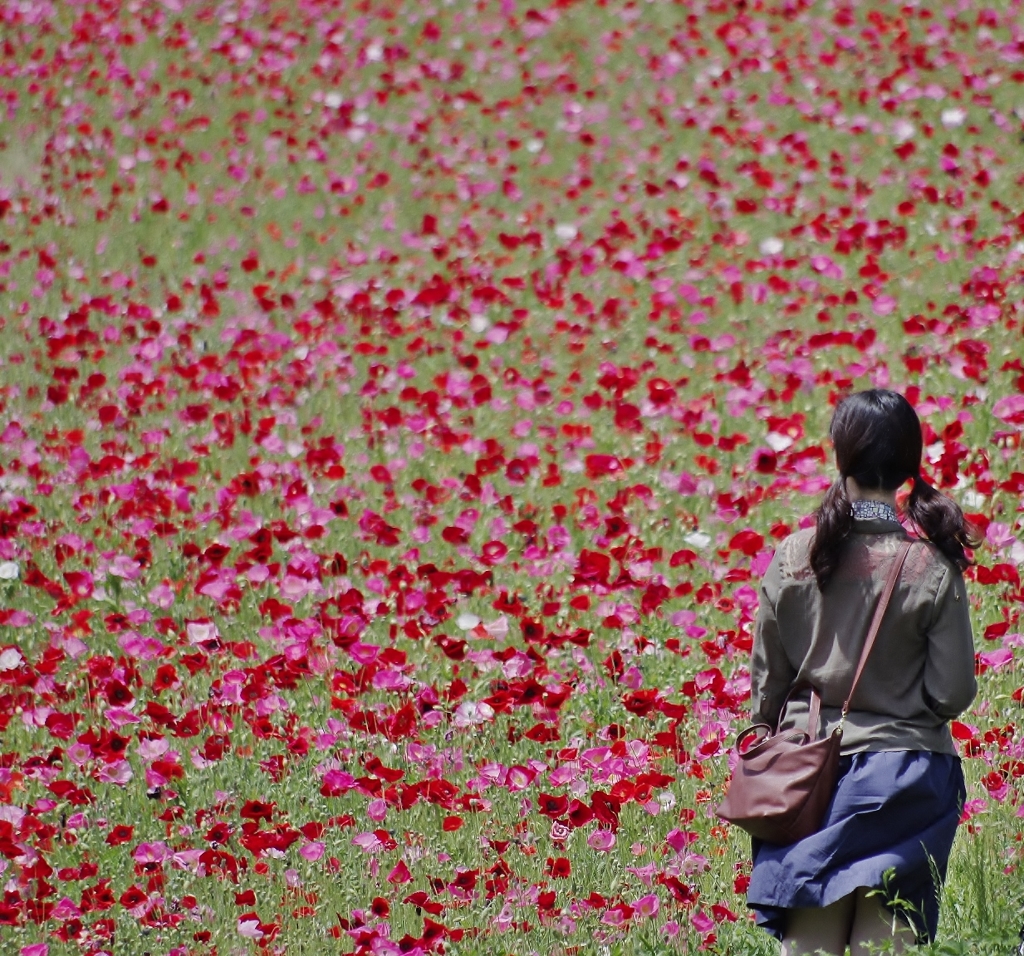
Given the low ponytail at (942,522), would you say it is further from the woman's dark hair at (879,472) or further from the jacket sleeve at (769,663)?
the jacket sleeve at (769,663)

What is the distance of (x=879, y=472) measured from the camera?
9.14ft

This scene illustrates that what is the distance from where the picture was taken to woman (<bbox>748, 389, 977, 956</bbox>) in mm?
2742

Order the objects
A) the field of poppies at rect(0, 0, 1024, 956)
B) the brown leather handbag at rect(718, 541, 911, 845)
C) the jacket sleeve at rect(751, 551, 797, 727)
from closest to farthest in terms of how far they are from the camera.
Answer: the brown leather handbag at rect(718, 541, 911, 845) < the jacket sleeve at rect(751, 551, 797, 727) < the field of poppies at rect(0, 0, 1024, 956)

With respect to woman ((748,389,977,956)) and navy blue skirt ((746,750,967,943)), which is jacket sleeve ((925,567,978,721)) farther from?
navy blue skirt ((746,750,967,943))

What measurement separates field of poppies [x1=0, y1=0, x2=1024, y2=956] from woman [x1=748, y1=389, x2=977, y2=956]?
0.23 metres

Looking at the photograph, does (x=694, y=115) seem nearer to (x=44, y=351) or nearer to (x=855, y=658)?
(x=44, y=351)

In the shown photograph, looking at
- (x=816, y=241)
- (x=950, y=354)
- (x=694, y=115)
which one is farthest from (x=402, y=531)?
(x=694, y=115)

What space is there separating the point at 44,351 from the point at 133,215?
1822 millimetres

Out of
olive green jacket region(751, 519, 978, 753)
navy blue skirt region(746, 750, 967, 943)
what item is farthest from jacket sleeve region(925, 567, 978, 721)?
navy blue skirt region(746, 750, 967, 943)

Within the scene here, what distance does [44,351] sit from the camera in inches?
278

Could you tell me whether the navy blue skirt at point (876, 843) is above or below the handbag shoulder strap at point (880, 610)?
below

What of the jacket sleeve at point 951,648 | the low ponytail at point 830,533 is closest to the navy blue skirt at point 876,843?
the jacket sleeve at point 951,648

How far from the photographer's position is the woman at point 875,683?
274 cm

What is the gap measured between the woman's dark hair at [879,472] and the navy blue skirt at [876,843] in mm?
359
